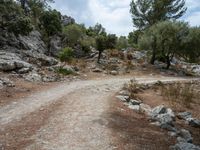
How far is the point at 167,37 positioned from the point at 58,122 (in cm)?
2882

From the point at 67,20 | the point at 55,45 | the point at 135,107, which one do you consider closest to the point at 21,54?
the point at 55,45

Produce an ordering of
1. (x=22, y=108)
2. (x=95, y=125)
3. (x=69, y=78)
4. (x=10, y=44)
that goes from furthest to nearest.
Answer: (x=10, y=44) → (x=69, y=78) → (x=22, y=108) → (x=95, y=125)

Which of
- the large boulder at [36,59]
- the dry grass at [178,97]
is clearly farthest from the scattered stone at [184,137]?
the large boulder at [36,59]

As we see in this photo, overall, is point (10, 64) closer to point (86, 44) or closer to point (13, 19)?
point (13, 19)

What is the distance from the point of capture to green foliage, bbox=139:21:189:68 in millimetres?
38344

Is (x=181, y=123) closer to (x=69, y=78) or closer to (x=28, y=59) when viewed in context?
(x=69, y=78)

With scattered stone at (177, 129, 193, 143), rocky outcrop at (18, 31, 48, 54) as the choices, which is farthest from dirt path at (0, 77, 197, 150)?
rocky outcrop at (18, 31, 48, 54)

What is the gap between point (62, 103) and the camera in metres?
15.8

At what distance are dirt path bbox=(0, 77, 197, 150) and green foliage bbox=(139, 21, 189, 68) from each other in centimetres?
2222

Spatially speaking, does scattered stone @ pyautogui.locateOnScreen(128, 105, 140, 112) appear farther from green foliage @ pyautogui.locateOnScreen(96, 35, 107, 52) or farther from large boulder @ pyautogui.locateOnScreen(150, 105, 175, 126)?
green foliage @ pyautogui.locateOnScreen(96, 35, 107, 52)

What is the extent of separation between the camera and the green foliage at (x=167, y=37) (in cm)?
3834

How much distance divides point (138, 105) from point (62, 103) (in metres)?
4.09

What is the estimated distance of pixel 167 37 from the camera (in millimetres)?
38594

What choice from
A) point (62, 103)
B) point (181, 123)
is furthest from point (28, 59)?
point (181, 123)
